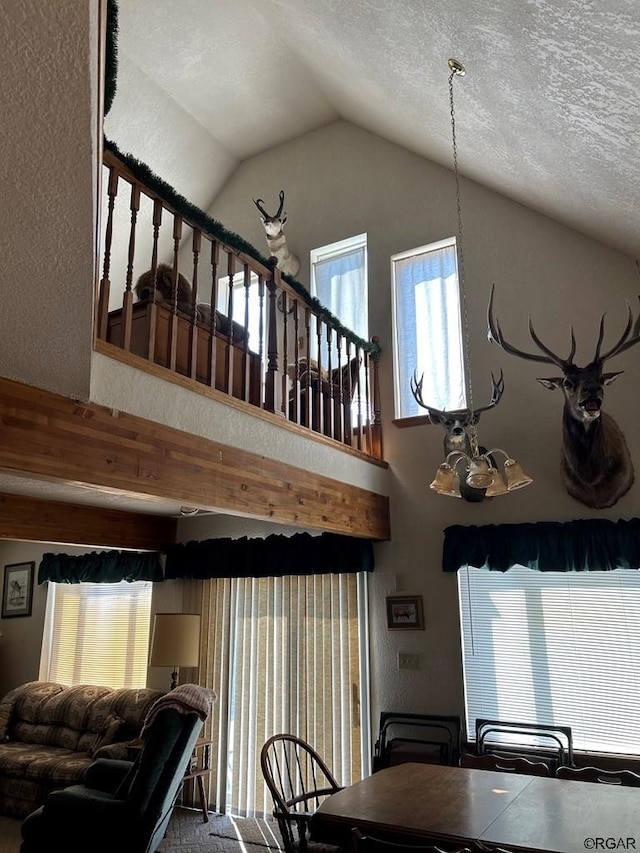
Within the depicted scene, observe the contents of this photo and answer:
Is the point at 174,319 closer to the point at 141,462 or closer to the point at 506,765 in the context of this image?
the point at 141,462

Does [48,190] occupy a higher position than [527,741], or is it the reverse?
[48,190]

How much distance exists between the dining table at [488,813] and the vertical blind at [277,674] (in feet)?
5.14

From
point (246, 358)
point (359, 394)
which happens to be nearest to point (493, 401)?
point (359, 394)

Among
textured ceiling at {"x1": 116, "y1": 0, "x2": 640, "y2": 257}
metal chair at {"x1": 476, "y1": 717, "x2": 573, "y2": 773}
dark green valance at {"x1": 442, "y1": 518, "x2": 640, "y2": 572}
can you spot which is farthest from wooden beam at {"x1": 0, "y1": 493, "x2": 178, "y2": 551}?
textured ceiling at {"x1": 116, "y1": 0, "x2": 640, "y2": 257}

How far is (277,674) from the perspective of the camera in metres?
5.05

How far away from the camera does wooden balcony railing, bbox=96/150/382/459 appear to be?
286 centimetres

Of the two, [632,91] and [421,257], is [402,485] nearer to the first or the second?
[421,257]

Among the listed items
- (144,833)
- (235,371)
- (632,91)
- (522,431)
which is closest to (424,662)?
(522,431)

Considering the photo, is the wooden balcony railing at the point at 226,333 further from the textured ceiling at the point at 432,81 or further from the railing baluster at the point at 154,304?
the textured ceiling at the point at 432,81

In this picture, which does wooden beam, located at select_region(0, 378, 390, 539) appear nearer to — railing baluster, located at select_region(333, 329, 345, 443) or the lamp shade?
railing baluster, located at select_region(333, 329, 345, 443)

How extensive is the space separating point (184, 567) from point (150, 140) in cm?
417

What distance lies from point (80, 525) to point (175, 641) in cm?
119

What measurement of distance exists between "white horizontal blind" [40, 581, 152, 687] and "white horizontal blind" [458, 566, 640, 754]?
3.30 m

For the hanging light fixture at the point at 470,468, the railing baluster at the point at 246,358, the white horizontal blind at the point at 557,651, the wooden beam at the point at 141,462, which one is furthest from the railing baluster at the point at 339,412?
the white horizontal blind at the point at 557,651
